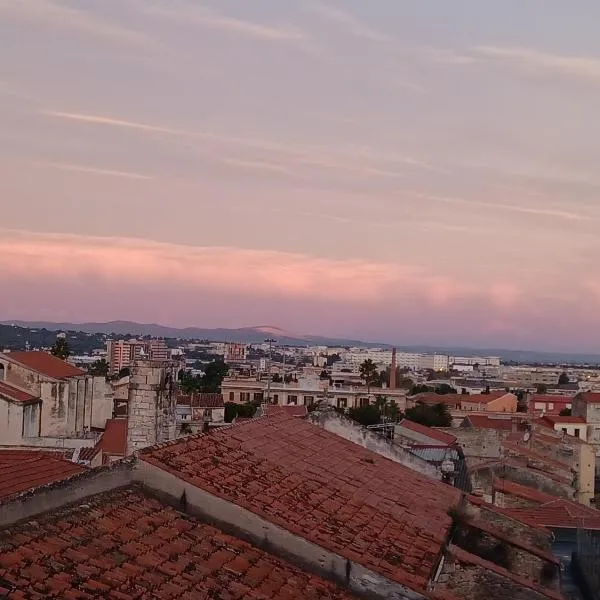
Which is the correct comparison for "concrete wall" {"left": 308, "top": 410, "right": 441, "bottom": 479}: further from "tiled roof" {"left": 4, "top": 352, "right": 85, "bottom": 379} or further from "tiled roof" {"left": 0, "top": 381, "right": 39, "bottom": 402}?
"tiled roof" {"left": 4, "top": 352, "right": 85, "bottom": 379}

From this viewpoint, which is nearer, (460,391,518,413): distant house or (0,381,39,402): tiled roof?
(0,381,39,402): tiled roof

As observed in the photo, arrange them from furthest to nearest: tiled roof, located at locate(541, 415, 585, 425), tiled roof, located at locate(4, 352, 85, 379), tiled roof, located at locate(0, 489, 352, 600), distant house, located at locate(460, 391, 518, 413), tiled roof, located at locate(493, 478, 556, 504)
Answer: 1. distant house, located at locate(460, 391, 518, 413)
2. tiled roof, located at locate(541, 415, 585, 425)
3. tiled roof, located at locate(4, 352, 85, 379)
4. tiled roof, located at locate(493, 478, 556, 504)
5. tiled roof, located at locate(0, 489, 352, 600)

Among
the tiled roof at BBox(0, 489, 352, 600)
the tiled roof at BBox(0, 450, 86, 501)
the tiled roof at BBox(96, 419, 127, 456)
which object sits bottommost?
the tiled roof at BBox(96, 419, 127, 456)

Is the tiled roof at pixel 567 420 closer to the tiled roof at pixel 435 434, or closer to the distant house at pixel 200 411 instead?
the tiled roof at pixel 435 434

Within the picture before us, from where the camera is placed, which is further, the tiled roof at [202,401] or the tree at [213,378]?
the tree at [213,378]

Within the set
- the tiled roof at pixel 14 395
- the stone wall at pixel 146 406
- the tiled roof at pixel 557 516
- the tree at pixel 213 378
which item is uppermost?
the stone wall at pixel 146 406

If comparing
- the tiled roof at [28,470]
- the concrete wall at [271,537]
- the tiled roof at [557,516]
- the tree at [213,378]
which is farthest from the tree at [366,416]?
the concrete wall at [271,537]

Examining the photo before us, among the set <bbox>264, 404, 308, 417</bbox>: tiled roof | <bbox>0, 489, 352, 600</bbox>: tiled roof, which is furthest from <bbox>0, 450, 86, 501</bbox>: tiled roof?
<bbox>264, 404, 308, 417</bbox>: tiled roof
